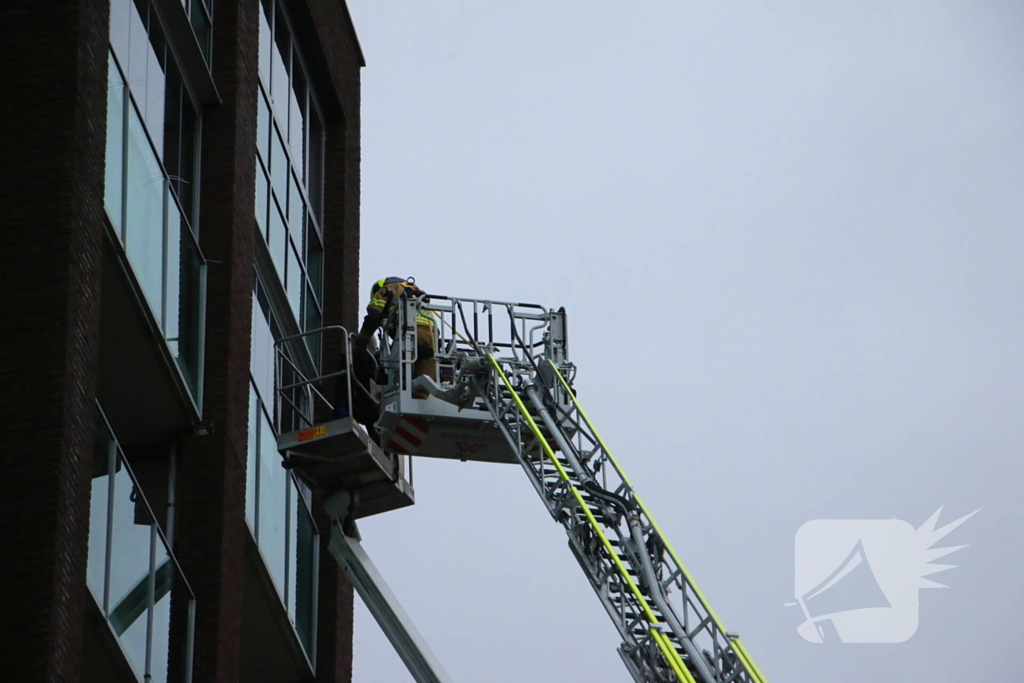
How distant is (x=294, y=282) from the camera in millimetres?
23422

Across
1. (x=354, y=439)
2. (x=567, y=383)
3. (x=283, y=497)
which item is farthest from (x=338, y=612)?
(x=567, y=383)

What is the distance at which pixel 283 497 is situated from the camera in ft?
70.2

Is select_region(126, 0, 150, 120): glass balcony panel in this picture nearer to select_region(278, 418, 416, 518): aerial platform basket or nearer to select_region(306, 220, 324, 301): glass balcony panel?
select_region(278, 418, 416, 518): aerial platform basket

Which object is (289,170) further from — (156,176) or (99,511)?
(99,511)

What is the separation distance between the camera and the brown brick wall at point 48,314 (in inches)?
487

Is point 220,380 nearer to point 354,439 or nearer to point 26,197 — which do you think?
point 354,439

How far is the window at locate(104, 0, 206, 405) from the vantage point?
1564 cm

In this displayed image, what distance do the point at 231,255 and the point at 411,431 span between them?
2940mm

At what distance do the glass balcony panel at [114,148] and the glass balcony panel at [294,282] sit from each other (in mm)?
7263

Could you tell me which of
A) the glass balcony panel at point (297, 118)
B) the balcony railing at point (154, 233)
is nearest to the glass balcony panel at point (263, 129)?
the glass balcony panel at point (297, 118)

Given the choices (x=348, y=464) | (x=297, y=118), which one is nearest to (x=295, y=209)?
(x=297, y=118)

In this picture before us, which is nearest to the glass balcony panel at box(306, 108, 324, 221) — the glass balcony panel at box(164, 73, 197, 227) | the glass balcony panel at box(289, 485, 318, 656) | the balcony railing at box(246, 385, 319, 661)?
the balcony railing at box(246, 385, 319, 661)

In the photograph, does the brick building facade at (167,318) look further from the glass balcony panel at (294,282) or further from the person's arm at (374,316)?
the person's arm at (374,316)

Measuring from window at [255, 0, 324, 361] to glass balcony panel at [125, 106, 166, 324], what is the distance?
15.0ft
